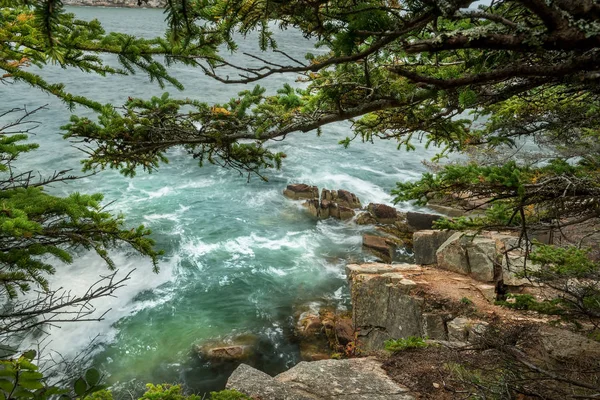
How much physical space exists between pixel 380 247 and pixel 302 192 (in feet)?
18.1

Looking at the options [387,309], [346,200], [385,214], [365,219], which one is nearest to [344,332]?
[387,309]

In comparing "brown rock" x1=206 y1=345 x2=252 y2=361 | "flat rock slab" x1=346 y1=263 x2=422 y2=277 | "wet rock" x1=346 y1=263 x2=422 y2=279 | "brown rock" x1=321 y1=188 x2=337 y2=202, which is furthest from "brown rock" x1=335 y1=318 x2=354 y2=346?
"brown rock" x1=321 y1=188 x2=337 y2=202

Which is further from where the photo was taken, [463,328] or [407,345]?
[463,328]

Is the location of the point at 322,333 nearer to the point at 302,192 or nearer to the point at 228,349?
the point at 228,349

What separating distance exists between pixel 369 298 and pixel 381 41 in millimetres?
7918

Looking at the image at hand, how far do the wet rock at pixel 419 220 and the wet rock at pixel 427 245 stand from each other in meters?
3.22

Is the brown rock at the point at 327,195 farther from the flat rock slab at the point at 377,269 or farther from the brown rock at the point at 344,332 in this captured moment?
the brown rock at the point at 344,332

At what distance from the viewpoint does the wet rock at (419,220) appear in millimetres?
15816

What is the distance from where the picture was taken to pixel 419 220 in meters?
16.1

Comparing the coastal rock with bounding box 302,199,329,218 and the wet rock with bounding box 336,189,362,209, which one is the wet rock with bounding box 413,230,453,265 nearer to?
the wet rock with bounding box 336,189,362,209

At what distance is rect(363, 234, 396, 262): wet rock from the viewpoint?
1433cm

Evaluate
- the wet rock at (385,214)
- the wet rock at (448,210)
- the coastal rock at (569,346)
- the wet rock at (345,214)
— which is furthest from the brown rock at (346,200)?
the coastal rock at (569,346)

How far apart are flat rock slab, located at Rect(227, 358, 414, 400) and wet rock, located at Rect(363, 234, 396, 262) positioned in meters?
7.70

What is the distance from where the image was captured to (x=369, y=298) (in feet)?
31.6
